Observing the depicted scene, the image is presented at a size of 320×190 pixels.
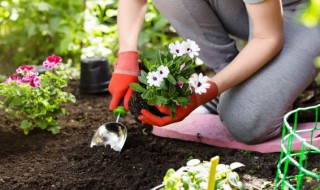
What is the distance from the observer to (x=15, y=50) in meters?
3.80

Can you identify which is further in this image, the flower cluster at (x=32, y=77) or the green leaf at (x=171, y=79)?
the flower cluster at (x=32, y=77)

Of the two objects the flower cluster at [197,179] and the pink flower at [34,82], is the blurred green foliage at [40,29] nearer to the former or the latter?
the pink flower at [34,82]

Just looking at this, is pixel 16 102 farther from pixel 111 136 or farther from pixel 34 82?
pixel 111 136

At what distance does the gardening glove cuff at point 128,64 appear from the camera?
2197 millimetres

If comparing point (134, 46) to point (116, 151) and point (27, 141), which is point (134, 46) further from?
point (27, 141)

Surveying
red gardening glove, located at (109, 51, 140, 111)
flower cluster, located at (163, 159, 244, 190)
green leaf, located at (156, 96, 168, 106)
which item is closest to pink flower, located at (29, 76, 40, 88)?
red gardening glove, located at (109, 51, 140, 111)

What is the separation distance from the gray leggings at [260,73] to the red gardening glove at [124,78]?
33 cm

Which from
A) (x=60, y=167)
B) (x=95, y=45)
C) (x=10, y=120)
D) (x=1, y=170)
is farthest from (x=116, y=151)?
(x=95, y=45)

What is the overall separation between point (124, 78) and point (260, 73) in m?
0.58

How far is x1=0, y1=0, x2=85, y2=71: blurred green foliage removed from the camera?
10.9 feet

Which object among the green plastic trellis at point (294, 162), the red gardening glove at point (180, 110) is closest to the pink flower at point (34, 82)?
the red gardening glove at point (180, 110)

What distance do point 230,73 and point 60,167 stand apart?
2.55 ft

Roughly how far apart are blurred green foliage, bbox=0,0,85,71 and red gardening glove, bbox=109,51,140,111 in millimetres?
1121

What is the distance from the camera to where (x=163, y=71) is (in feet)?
5.82
